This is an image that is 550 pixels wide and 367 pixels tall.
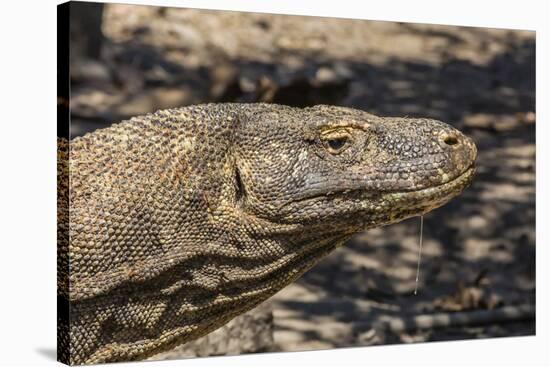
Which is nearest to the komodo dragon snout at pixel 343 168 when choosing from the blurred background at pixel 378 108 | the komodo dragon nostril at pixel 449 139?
the komodo dragon nostril at pixel 449 139

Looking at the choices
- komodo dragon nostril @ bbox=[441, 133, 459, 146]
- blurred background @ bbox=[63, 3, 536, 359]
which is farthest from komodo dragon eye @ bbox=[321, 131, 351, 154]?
blurred background @ bbox=[63, 3, 536, 359]

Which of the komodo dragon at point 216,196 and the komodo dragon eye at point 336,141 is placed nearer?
the komodo dragon at point 216,196

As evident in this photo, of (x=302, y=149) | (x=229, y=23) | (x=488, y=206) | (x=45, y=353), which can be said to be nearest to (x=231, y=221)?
(x=302, y=149)

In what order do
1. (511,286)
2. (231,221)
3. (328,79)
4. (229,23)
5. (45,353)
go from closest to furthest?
(231,221)
(45,353)
(229,23)
(328,79)
(511,286)

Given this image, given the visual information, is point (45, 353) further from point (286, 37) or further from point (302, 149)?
point (286, 37)

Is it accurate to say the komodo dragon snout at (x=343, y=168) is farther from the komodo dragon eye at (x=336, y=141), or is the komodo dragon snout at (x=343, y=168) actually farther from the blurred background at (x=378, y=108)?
the blurred background at (x=378, y=108)

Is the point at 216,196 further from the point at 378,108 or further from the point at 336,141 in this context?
the point at 378,108
